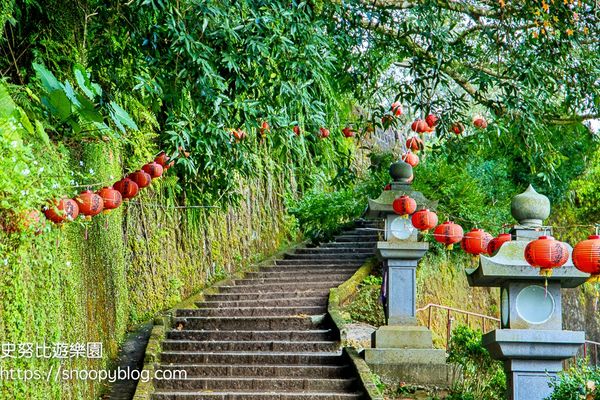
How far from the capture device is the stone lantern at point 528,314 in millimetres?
6469

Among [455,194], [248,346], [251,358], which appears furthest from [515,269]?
[455,194]

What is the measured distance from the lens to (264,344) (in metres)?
10.6

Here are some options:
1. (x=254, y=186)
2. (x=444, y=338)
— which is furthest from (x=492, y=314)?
(x=254, y=186)

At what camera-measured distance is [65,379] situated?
721 centimetres

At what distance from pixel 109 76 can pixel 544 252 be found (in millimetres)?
4089

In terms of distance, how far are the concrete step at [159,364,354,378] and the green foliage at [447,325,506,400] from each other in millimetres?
1282

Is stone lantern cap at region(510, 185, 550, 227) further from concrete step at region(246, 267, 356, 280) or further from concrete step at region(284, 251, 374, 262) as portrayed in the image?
concrete step at region(284, 251, 374, 262)

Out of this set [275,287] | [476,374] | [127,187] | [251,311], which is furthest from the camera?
[275,287]

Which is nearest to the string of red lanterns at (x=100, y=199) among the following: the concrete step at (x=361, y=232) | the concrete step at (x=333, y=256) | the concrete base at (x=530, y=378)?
the concrete base at (x=530, y=378)

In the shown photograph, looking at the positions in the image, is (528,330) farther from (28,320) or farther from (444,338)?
(444,338)

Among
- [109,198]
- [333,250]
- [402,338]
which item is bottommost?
[402,338]

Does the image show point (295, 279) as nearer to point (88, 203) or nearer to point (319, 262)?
point (319, 262)

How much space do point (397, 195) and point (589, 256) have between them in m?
4.47

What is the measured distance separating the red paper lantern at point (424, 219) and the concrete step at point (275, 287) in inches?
156
